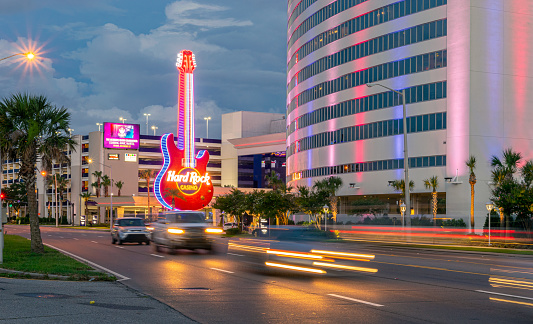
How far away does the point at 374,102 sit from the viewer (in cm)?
7194

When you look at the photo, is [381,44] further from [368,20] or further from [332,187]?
[332,187]

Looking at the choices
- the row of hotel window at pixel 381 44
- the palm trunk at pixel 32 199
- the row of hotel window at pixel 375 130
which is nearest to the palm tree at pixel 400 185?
the row of hotel window at pixel 375 130

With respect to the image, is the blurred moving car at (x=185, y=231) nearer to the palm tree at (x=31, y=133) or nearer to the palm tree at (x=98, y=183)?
the palm tree at (x=31, y=133)

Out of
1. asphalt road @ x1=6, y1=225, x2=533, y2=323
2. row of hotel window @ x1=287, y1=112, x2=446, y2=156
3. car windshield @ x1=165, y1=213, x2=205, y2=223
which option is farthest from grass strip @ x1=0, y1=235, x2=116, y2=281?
row of hotel window @ x1=287, y1=112, x2=446, y2=156

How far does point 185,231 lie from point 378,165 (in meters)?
46.4

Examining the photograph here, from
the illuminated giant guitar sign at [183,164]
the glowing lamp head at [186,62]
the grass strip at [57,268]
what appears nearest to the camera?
the grass strip at [57,268]

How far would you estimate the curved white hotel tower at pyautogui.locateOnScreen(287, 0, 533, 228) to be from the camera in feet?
206

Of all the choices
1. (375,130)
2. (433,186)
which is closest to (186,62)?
(375,130)

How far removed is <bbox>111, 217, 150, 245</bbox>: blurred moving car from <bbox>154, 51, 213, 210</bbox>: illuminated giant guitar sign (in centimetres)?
4104

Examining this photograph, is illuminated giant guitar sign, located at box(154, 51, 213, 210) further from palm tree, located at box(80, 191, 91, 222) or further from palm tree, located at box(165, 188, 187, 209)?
palm tree, located at box(80, 191, 91, 222)

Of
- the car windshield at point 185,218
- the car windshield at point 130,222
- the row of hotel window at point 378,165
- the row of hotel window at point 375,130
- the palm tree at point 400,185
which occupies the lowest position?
the car windshield at point 130,222

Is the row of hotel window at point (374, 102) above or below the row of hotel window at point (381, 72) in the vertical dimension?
below

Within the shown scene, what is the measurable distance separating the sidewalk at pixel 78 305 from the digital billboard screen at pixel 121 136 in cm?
11995

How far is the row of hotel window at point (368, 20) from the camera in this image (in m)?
67.1
